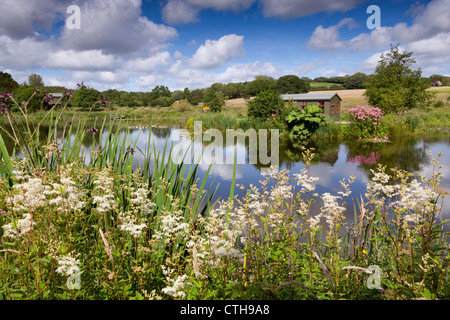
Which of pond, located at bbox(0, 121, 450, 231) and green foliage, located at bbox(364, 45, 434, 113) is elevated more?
green foliage, located at bbox(364, 45, 434, 113)

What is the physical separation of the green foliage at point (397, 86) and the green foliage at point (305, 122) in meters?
11.5

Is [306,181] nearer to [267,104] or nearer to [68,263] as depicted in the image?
[68,263]

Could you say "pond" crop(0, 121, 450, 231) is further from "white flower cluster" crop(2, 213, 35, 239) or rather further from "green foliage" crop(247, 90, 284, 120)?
"green foliage" crop(247, 90, 284, 120)

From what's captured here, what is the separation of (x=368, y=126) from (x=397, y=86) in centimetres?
1329

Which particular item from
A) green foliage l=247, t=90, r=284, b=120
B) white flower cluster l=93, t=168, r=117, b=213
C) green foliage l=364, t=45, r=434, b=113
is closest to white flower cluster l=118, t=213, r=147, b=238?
white flower cluster l=93, t=168, r=117, b=213

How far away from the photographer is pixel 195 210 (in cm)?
324

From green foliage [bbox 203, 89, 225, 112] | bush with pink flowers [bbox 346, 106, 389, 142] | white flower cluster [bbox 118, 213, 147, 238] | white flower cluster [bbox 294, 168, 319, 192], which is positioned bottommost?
white flower cluster [bbox 118, 213, 147, 238]

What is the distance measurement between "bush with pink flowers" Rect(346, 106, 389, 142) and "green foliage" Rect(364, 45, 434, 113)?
9978 mm

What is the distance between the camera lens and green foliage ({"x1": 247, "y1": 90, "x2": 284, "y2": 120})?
21767 millimetres

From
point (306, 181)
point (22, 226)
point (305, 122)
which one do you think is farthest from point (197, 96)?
point (22, 226)

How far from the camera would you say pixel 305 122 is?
18.9 m

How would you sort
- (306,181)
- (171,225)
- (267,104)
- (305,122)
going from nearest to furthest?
(171,225), (306,181), (305,122), (267,104)

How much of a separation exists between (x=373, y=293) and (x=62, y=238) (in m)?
2.40
